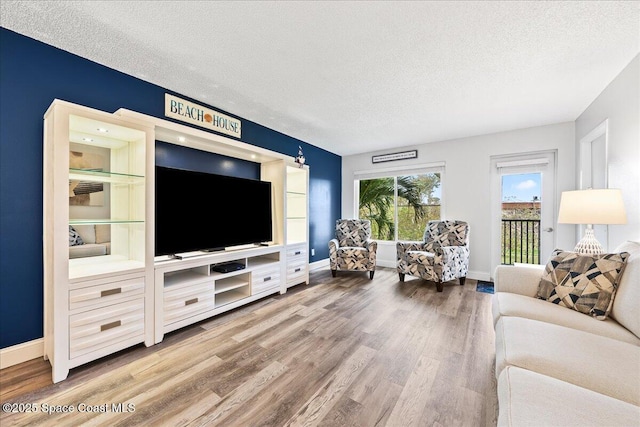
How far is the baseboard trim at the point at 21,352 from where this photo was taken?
180cm

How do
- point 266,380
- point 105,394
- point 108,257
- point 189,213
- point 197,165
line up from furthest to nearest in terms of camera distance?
point 197,165, point 189,213, point 108,257, point 266,380, point 105,394

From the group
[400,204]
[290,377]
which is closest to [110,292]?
[290,377]

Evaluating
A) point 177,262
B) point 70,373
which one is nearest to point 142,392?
point 70,373

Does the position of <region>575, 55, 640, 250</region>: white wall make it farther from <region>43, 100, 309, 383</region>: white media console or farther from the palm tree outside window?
<region>43, 100, 309, 383</region>: white media console

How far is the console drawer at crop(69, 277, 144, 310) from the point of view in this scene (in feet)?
5.75

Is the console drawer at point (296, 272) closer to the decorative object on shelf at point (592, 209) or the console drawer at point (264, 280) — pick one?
the console drawer at point (264, 280)

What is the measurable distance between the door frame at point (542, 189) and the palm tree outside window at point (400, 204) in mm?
851

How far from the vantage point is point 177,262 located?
7.58 ft

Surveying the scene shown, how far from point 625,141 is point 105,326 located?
4.55 m

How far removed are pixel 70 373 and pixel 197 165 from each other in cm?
209

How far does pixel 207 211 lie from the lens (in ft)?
9.01

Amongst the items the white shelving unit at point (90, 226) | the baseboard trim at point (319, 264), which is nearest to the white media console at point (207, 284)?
the white shelving unit at point (90, 226)

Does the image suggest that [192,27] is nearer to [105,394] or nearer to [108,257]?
[108,257]

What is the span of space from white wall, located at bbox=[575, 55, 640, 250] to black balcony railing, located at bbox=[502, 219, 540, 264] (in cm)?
138
